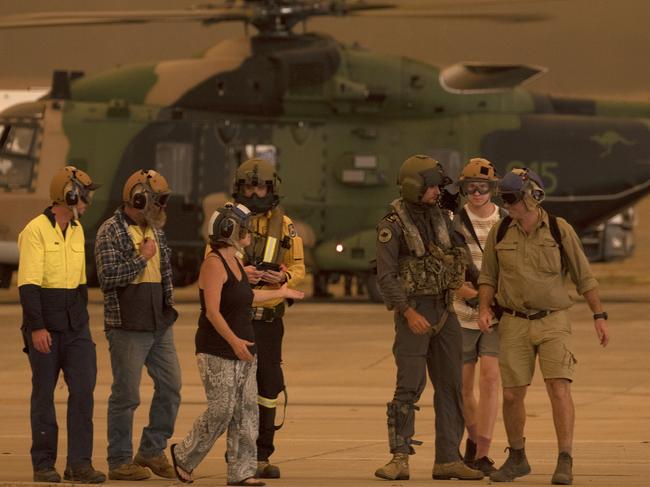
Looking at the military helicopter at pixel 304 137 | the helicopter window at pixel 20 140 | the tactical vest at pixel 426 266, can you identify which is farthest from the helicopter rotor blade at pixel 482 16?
the tactical vest at pixel 426 266

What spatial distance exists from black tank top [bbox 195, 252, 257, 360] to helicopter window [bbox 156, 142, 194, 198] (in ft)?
48.0

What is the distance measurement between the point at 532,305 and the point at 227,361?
182 cm

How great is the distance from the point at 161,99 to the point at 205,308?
49.7 ft

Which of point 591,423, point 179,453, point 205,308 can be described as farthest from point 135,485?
point 591,423

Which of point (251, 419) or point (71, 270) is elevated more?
point (71, 270)

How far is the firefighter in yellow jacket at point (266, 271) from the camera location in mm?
10414

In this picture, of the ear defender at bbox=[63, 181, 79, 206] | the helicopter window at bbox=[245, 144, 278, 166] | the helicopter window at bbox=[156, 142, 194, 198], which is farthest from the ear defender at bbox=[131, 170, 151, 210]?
the helicopter window at bbox=[245, 144, 278, 166]

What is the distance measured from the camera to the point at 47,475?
10047 millimetres

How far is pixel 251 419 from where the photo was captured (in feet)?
32.8

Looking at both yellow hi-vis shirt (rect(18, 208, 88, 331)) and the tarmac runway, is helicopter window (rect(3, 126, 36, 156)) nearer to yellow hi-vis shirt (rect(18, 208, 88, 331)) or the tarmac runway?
the tarmac runway

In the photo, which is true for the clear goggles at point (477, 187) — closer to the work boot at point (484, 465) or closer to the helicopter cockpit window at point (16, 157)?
the work boot at point (484, 465)

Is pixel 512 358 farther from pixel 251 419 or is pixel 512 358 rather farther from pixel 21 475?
pixel 21 475

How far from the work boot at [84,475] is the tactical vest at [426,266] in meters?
2.10

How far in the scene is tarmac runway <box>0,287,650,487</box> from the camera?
10750mm
